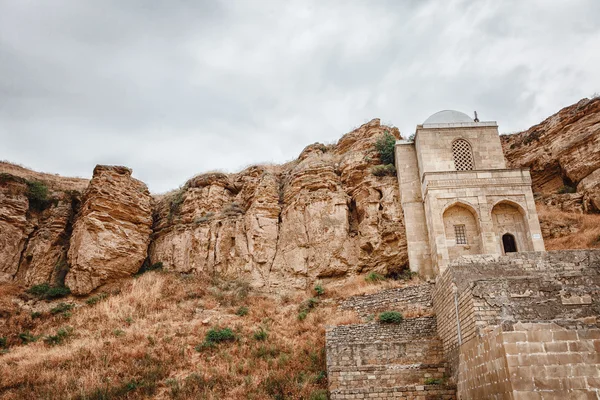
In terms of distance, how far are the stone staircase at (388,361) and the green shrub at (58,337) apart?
10.6 m

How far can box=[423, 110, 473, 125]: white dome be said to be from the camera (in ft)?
84.1

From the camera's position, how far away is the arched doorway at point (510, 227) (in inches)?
867

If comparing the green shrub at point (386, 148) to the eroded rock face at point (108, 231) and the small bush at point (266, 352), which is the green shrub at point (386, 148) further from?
the eroded rock face at point (108, 231)

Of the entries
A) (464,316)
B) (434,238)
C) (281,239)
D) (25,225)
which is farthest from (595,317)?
(25,225)

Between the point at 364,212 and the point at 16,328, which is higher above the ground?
the point at 364,212

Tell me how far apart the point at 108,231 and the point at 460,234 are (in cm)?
1682

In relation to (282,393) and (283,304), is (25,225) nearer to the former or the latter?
(283,304)

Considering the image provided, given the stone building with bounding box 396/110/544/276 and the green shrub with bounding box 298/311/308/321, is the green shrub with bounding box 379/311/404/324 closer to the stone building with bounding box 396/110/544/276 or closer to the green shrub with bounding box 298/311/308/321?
the green shrub with bounding box 298/311/308/321

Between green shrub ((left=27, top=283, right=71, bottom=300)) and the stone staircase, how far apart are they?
13.7 m

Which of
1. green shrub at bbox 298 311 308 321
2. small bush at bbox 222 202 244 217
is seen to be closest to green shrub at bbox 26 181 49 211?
small bush at bbox 222 202 244 217

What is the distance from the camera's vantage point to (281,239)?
25.3 meters

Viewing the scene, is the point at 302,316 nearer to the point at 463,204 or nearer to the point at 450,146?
the point at 463,204

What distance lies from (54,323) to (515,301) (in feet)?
60.1

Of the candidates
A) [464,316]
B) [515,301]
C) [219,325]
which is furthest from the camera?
[219,325]
